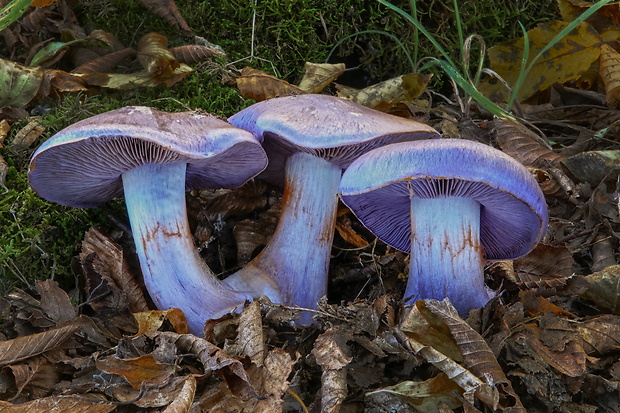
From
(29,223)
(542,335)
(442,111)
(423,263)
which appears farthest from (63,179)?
(442,111)

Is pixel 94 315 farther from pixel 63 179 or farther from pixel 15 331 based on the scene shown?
pixel 63 179

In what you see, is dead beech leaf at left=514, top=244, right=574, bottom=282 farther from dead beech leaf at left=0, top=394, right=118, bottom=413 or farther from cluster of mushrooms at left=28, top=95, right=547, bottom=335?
dead beech leaf at left=0, top=394, right=118, bottom=413

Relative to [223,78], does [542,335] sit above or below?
below

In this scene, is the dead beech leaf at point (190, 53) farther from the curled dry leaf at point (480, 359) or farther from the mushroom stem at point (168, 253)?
the curled dry leaf at point (480, 359)

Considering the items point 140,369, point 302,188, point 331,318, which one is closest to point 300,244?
point 302,188

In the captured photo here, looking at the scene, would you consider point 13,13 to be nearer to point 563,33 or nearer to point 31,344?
point 31,344

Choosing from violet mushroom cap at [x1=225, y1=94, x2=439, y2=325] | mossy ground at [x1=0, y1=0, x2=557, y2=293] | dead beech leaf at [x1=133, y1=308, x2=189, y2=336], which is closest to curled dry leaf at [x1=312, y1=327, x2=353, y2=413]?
violet mushroom cap at [x1=225, y1=94, x2=439, y2=325]
